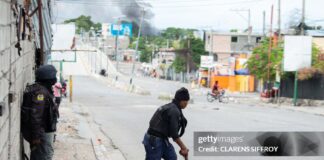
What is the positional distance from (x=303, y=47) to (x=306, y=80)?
2342 millimetres

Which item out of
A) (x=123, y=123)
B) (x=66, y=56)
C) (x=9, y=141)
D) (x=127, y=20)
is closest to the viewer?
(x=9, y=141)

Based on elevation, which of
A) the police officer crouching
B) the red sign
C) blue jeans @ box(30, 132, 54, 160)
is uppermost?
the red sign

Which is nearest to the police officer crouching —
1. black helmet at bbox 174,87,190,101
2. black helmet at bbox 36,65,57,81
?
black helmet at bbox 36,65,57,81

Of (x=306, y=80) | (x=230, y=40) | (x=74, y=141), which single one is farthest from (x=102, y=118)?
(x=230, y=40)

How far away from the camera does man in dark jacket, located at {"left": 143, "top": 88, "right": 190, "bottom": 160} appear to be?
7359 millimetres

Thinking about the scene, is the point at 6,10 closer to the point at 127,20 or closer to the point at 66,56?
the point at 66,56

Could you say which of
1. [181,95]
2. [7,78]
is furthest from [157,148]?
[7,78]

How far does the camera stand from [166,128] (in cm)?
748

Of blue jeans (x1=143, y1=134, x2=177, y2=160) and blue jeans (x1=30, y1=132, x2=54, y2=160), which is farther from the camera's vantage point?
blue jeans (x1=143, y1=134, x2=177, y2=160)

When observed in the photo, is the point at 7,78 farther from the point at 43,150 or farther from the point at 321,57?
the point at 321,57

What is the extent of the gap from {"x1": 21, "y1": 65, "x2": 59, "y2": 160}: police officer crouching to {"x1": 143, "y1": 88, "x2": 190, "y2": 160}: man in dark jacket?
1248 mm

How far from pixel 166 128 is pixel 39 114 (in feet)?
5.26

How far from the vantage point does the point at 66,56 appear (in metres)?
22.4

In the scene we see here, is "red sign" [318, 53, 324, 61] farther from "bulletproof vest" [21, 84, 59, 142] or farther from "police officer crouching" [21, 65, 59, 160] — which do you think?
"bulletproof vest" [21, 84, 59, 142]
